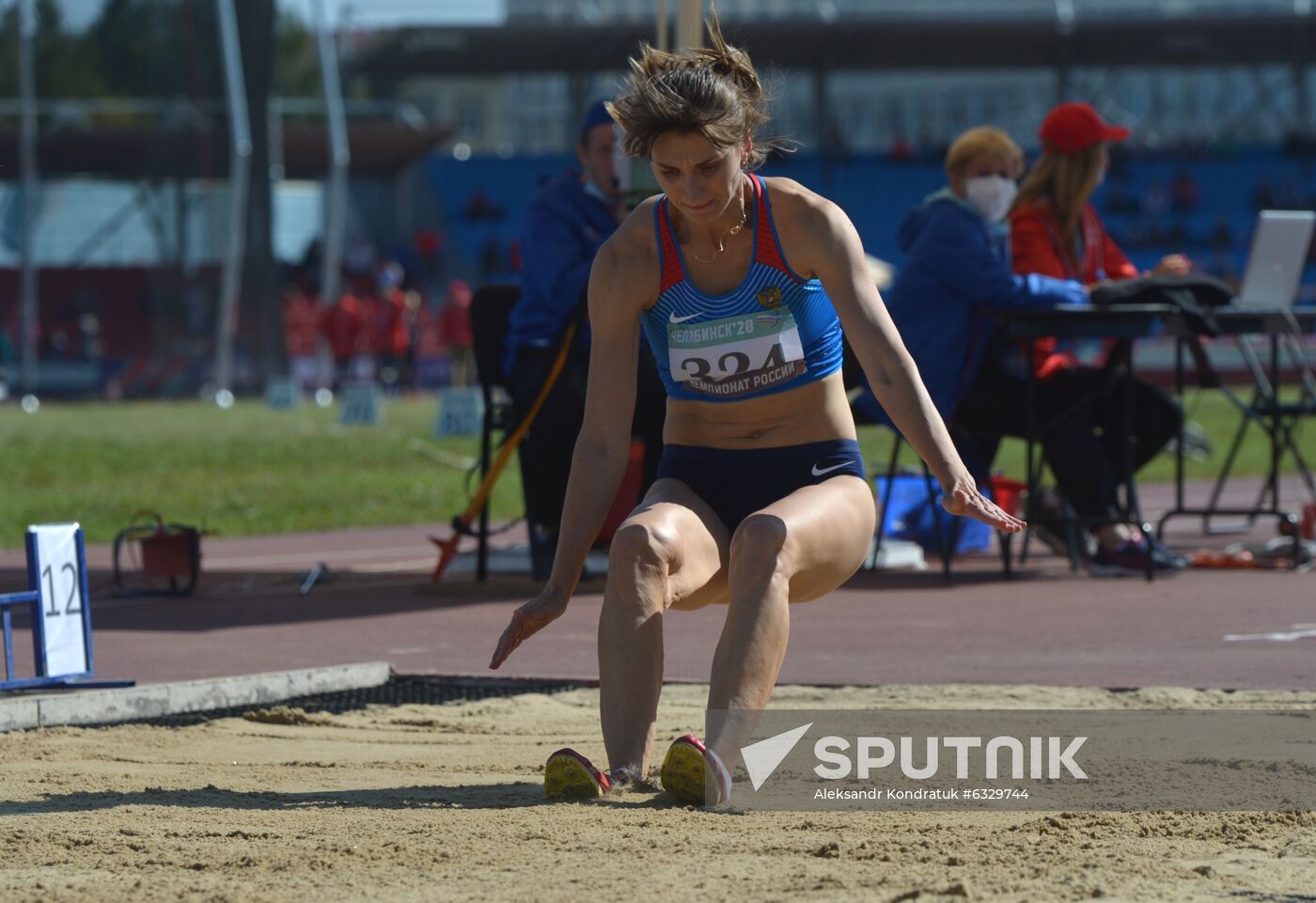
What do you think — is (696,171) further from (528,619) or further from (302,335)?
(302,335)

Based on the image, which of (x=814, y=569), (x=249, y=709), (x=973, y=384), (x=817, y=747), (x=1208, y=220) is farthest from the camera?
(x=1208, y=220)

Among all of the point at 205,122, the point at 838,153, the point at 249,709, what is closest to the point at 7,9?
the point at 205,122

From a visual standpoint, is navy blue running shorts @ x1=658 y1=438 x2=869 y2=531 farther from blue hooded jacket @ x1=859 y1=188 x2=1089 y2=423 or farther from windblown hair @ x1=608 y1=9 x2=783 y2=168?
blue hooded jacket @ x1=859 y1=188 x2=1089 y2=423

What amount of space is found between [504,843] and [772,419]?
4.07 ft

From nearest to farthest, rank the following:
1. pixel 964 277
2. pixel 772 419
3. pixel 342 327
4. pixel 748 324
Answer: pixel 748 324, pixel 772 419, pixel 964 277, pixel 342 327

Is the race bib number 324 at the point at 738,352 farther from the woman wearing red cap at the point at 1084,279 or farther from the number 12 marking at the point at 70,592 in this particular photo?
the woman wearing red cap at the point at 1084,279

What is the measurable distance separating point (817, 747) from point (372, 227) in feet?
144

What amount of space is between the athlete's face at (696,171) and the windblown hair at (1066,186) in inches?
191

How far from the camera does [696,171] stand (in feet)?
13.0

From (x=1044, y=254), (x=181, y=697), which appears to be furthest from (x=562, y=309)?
(x=181, y=697)

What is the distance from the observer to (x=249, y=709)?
5559 millimetres

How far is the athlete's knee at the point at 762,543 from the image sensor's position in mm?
3900

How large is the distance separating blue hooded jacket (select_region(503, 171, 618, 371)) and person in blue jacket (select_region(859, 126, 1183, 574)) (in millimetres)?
1408

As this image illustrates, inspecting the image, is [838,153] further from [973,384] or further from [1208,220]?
[973,384]
